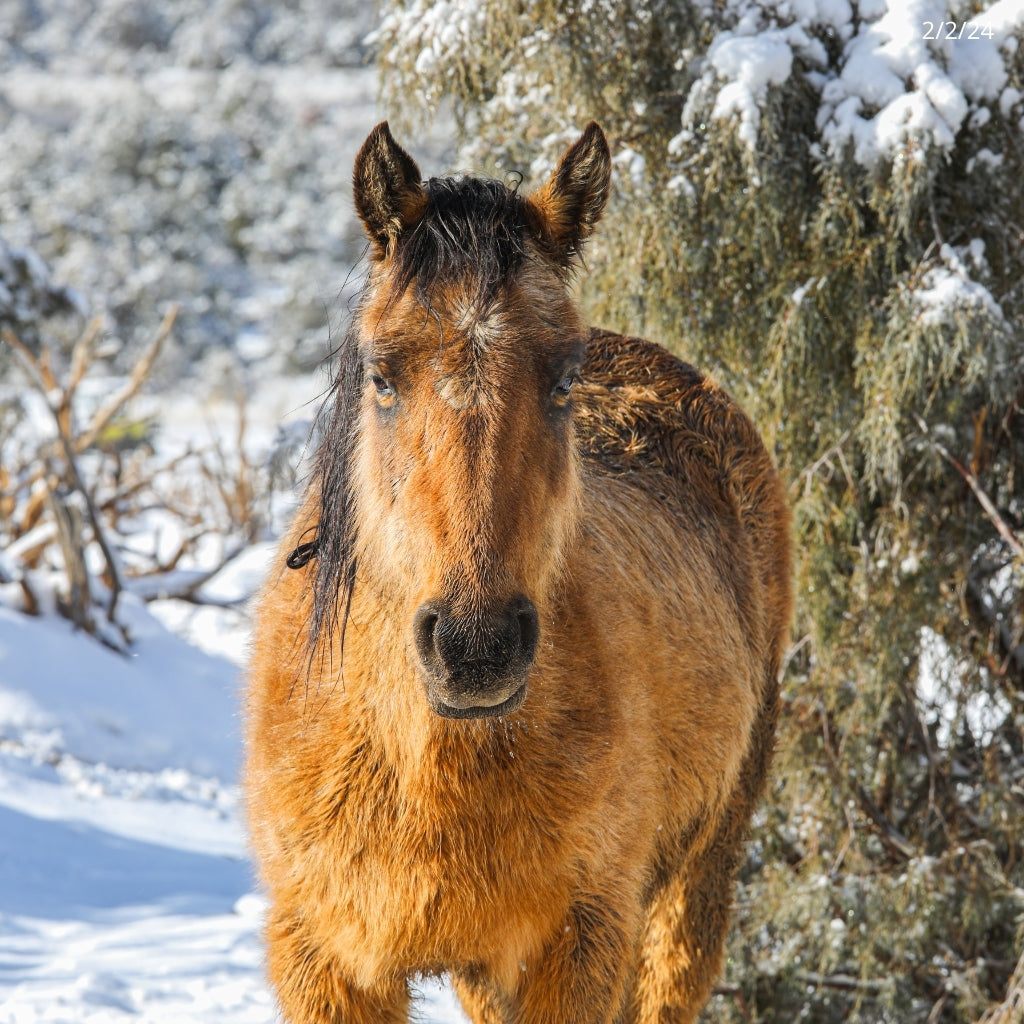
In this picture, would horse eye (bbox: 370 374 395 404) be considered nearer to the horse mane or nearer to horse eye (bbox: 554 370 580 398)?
the horse mane

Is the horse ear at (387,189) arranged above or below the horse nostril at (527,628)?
above

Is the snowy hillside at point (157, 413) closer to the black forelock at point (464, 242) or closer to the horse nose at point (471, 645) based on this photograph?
the black forelock at point (464, 242)

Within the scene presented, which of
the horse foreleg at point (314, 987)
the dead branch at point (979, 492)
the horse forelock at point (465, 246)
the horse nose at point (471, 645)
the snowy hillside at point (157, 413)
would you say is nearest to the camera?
the horse nose at point (471, 645)

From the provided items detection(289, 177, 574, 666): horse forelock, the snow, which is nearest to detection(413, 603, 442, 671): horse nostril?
detection(289, 177, 574, 666): horse forelock

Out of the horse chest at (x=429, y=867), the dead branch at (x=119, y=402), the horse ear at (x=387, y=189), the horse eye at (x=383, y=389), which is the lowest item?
the horse chest at (x=429, y=867)

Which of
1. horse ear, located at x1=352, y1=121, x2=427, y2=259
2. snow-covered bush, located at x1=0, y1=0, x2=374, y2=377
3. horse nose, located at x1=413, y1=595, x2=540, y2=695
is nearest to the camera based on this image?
horse nose, located at x1=413, y1=595, x2=540, y2=695

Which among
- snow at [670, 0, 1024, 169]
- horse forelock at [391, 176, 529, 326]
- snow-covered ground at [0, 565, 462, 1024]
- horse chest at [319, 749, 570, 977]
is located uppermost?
snow at [670, 0, 1024, 169]

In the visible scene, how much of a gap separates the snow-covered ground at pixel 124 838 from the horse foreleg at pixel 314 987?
1.47 ft

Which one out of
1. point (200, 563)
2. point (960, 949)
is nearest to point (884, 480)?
point (960, 949)

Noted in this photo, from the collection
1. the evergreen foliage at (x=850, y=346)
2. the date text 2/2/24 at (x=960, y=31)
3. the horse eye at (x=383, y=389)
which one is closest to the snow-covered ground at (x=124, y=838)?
the horse eye at (x=383, y=389)

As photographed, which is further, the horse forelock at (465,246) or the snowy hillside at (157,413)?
the snowy hillside at (157,413)

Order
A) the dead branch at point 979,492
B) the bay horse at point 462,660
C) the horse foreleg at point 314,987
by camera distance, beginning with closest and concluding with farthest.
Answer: the bay horse at point 462,660 < the horse foreleg at point 314,987 < the dead branch at point 979,492

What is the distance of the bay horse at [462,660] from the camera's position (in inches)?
78.3

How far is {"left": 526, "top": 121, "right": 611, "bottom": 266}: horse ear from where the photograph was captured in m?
2.39
